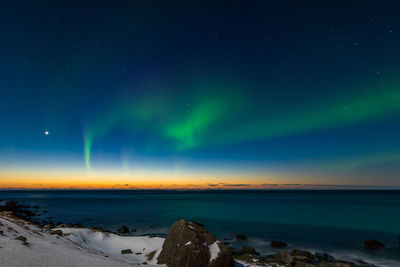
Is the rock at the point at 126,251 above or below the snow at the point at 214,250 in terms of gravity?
below

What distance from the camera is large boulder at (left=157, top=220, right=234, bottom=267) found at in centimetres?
1490

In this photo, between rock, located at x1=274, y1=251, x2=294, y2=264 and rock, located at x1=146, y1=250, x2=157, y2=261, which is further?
rock, located at x1=274, y1=251, x2=294, y2=264

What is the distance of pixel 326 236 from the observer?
35.0 meters

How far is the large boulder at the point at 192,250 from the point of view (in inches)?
587

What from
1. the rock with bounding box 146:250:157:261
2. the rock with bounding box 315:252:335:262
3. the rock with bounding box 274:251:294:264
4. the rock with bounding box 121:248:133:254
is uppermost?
the rock with bounding box 146:250:157:261

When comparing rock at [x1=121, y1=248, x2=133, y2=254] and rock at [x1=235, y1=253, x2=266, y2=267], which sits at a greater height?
rock at [x1=121, y1=248, x2=133, y2=254]

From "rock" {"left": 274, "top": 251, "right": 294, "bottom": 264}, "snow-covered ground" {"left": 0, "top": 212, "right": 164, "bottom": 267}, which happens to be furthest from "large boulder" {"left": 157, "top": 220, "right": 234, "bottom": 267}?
"rock" {"left": 274, "top": 251, "right": 294, "bottom": 264}

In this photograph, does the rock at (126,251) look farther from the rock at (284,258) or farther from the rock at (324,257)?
the rock at (324,257)

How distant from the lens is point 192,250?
592 inches

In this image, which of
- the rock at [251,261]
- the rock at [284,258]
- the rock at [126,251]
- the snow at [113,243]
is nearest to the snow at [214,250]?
the rock at [251,261]

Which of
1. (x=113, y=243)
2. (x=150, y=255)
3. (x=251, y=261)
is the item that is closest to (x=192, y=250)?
(x=150, y=255)

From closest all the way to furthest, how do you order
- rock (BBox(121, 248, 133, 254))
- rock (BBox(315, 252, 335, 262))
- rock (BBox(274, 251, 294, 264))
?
rock (BBox(274, 251, 294, 264))
rock (BBox(121, 248, 133, 254))
rock (BBox(315, 252, 335, 262))

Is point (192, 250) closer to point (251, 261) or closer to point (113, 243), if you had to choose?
point (251, 261)

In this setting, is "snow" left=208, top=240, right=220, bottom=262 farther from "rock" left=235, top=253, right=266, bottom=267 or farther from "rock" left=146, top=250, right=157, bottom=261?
"rock" left=146, top=250, right=157, bottom=261
